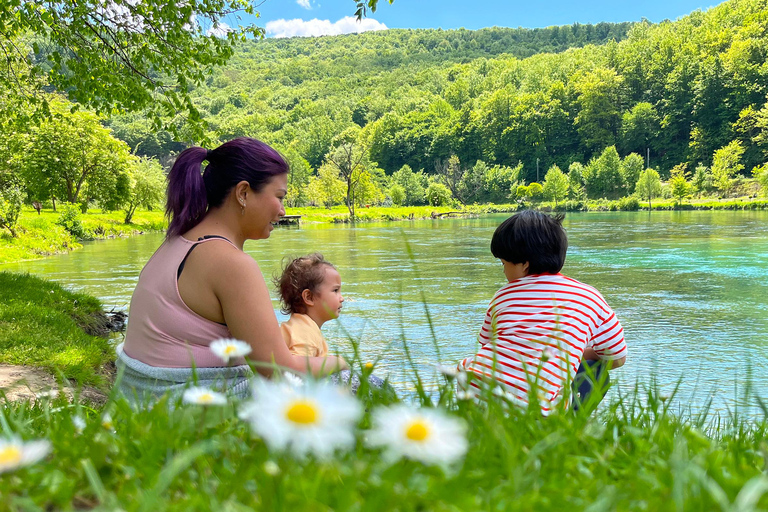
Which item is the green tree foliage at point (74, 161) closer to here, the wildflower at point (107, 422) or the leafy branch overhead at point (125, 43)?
the leafy branch overhead at point (125, 43)

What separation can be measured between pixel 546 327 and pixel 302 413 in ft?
6.49

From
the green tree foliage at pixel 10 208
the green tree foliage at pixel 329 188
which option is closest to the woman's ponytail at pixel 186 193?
the green tree foliage at pixel 10 208

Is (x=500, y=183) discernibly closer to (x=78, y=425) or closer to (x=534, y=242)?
(x=534, y=242)

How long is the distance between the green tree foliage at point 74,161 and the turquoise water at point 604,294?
294 inches

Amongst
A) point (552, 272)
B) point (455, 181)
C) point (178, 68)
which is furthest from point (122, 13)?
point (455, 181)

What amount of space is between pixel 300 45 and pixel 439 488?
19273cm

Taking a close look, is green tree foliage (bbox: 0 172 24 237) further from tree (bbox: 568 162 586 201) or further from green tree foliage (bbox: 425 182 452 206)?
tree (bbox: 568 162 586 201)

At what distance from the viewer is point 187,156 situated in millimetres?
2588

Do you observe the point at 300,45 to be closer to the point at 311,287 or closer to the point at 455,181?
the point at 455,181

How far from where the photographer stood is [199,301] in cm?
229

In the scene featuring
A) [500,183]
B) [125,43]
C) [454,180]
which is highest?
[454,180]

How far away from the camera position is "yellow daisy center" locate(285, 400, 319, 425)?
572 millimetres

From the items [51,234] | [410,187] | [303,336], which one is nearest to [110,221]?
[51,234]

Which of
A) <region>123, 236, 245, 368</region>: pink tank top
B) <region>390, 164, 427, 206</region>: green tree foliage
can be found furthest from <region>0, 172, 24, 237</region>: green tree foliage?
<region>390, 164, 427, 206</region>: green tree foliage
